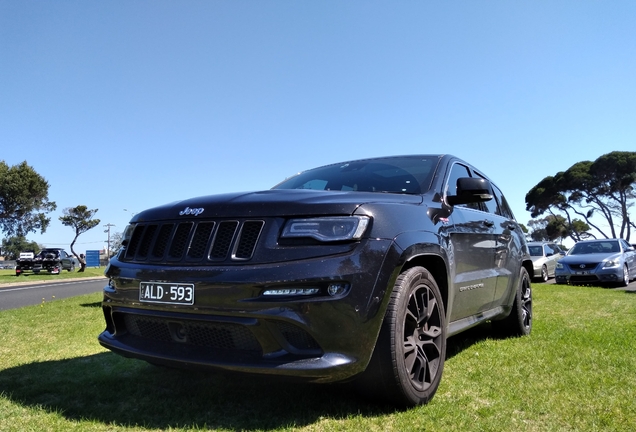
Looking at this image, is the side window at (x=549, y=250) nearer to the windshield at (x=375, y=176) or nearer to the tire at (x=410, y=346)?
the windshield at (x=375, y=176)

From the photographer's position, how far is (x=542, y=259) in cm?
1602

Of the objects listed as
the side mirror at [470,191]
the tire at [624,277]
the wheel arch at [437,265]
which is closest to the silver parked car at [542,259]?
the tire at [624,277]

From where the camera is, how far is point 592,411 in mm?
2693

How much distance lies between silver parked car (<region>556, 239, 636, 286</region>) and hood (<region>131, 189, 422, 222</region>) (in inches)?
489

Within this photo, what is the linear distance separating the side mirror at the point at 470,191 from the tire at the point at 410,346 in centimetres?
77

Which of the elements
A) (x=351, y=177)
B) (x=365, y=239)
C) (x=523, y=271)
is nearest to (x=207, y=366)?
(x=365, y=239)

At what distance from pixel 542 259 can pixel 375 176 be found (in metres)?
14.2

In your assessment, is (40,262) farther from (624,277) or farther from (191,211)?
(191,211)

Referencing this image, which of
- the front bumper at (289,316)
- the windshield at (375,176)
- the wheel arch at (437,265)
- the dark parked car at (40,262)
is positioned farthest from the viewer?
the dark parked car at (40,262)

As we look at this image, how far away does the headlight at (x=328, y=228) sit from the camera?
2.44m

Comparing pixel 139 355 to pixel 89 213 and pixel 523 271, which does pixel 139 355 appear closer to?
pixel 523 271

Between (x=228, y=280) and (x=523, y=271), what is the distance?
12.9 feet

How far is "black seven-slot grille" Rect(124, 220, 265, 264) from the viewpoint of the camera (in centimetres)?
254

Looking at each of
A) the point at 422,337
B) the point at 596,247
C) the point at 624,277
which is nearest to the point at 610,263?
the point at 624,277
